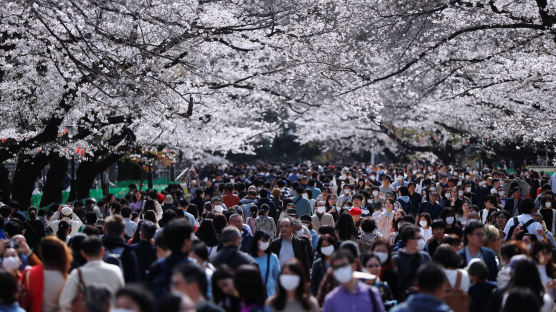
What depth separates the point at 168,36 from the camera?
1401cm

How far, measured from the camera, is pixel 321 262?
782 cm

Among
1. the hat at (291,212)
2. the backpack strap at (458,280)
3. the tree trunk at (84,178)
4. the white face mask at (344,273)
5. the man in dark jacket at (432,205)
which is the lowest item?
the backpack strap at (458,280)

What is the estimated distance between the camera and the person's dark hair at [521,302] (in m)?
5.03


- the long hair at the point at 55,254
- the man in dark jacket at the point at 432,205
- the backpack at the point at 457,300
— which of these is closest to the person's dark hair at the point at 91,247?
the long hair at the point at 55,254

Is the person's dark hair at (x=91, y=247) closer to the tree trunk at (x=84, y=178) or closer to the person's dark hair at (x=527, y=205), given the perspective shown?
the person's dark hair at (x=527, y=205)

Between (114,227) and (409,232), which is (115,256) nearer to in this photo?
(114,227)

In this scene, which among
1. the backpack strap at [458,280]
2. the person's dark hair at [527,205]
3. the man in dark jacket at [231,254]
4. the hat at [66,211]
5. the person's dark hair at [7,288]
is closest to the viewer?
the person's dark hair at [7,288]

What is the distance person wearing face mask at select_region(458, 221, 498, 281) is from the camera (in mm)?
7777

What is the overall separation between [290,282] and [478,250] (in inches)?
129

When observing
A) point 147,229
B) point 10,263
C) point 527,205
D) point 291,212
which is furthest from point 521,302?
point 291,212

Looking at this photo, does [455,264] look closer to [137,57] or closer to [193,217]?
[193,217]

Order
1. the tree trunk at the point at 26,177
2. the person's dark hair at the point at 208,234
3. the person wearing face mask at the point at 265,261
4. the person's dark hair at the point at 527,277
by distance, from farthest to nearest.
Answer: the tree trunk at the point at 26,177 → the person's dark hair at the point at 208,234 → the person wearing face mask at the point at 265,261 → the person's dark hair at the point at 527,277

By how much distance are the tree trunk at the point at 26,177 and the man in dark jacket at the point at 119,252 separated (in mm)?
13724

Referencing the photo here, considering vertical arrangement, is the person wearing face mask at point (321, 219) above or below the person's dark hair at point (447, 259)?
above
